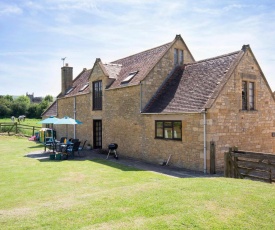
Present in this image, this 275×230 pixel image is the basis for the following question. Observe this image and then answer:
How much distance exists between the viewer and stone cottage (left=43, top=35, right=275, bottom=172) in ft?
45.9

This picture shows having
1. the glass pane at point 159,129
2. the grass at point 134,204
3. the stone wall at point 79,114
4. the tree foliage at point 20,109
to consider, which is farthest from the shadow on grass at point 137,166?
the tree foliage at point 20,109

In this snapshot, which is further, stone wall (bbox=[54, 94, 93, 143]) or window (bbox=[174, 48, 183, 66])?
stone wall (bbox=[54, 94, 93, 143])

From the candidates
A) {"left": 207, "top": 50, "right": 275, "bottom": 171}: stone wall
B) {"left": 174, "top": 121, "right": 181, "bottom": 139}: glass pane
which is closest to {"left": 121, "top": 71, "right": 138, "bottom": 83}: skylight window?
{"left": 174, "top": 121, "right": 181, "bottom": 139}: glass pane

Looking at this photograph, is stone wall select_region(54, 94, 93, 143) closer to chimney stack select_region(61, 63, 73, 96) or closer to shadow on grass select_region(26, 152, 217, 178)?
chimney stack select_region(61, 63, 73, 96)

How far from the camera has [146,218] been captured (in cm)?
626

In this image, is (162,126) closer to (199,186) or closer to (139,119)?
(139,119)

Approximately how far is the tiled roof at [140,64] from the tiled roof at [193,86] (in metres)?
1.70

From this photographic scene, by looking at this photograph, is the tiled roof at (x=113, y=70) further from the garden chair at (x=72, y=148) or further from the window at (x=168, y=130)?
the window at (x=168, y=130)

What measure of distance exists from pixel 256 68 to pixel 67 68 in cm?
2099

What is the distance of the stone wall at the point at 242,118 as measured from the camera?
1382 cm

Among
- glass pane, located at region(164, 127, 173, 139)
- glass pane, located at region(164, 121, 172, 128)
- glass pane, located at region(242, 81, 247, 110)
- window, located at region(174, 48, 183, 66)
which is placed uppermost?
window, located at region(174, 48, 183, 66)

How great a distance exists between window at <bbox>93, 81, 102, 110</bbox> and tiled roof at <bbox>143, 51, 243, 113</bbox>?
6.20 meters

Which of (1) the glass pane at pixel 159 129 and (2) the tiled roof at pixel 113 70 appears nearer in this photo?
(1) the glass pane at pixel 159 129

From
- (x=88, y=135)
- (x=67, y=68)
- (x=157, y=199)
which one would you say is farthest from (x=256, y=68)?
(x=67, y=68)
